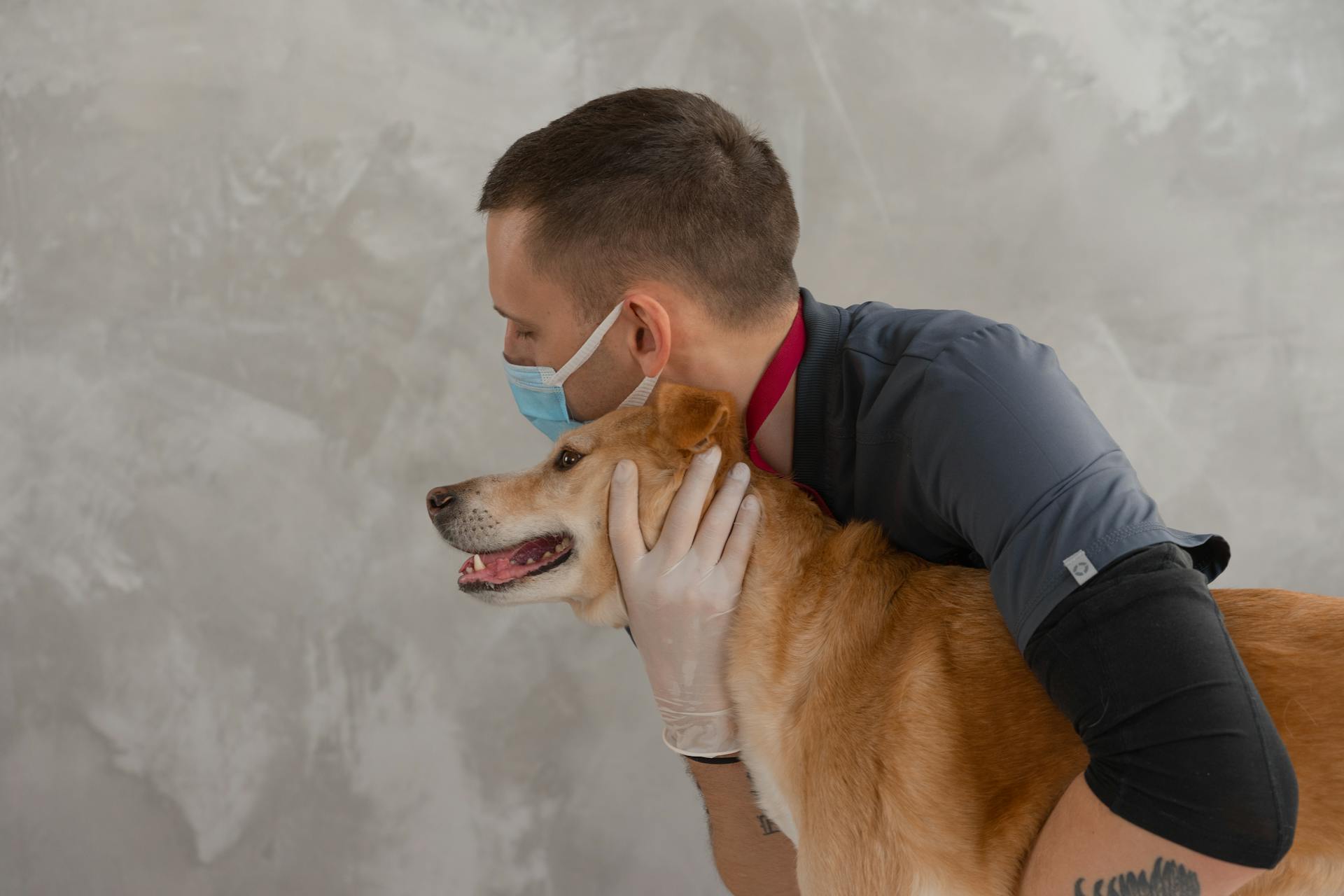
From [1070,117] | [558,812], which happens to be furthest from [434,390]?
[1070,117]

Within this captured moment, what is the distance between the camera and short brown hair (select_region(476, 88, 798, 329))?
2191mm

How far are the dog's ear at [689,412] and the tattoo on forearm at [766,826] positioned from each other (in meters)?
1.03

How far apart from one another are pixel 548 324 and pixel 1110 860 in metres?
1.49

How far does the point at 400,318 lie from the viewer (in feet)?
11.6

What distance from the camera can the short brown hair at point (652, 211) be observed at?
7.19 ft

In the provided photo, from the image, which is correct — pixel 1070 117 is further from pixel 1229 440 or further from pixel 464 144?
pixel 464 144

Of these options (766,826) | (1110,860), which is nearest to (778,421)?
(766,826)

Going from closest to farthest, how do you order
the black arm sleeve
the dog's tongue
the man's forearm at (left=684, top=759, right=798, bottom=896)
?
the black arm sleeve
the dog's tongue
the man's forearm at (left=684, top=759, right=798, bottom=896)

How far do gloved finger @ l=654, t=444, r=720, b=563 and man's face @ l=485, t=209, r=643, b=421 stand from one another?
11.2 inches

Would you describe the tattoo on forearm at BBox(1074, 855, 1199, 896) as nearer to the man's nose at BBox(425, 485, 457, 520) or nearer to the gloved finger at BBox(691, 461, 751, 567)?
the gloved finger at BBox(691, 461, 751, 567)

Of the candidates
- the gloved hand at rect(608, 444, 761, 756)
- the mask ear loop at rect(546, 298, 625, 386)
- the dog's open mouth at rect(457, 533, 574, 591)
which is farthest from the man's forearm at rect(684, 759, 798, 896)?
the mask ear loop at rect(546, 298, 625, 386)

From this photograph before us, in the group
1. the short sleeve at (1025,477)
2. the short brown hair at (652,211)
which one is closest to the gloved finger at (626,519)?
the short brown hair at (652,211)

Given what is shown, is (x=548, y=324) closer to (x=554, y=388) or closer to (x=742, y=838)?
(x=554, y=388)

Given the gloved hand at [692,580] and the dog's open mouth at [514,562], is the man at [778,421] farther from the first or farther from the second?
the dog's open mouth at [514,562]
